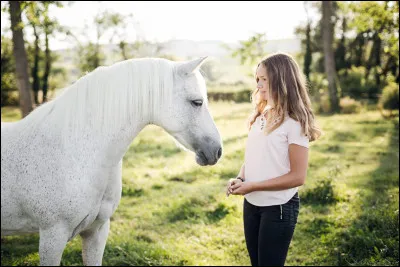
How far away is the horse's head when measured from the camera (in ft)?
7.38

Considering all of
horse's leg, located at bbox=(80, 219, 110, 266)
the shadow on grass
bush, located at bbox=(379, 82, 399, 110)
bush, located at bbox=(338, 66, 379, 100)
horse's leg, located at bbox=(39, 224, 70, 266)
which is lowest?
bush, located at bbox=(338, 66, 379, 100)

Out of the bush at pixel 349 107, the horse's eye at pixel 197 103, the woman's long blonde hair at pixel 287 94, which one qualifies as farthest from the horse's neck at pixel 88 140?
the bush at pixel 349 107

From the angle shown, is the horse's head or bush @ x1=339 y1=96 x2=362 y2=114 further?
bush @ x1=339 y1=96 x2=362 y2=114

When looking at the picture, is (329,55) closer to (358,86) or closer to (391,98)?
(391,98)

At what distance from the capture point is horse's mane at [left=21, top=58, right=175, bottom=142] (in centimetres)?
223

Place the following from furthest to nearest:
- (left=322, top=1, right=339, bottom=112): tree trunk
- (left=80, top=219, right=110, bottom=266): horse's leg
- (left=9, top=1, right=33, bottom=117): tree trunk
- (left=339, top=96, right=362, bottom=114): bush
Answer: (left=322, top=1, right=339, bottom=112): tree trunk < (left=339, top=96, right=362, bottom=114): bush < (left=9, top=1, right=33, bottom=117): tree trunk < (left=80, top=219, right=110, bottom=266): horse's leg

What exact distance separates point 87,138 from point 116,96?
Result: 34 cm

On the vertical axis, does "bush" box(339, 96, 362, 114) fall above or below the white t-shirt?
below

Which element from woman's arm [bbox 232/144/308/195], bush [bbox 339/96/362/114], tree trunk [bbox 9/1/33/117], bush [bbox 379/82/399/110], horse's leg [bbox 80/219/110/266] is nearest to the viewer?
woman's arm [bbox 232/144/308/195]

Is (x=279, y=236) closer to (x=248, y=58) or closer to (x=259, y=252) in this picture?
(x=259, y=252)

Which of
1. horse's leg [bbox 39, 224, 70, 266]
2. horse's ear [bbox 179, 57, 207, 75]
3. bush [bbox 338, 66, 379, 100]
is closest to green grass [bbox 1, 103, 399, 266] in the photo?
horse's leg [bbox 39, 224, 70, 266]

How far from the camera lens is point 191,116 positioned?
7.44ft

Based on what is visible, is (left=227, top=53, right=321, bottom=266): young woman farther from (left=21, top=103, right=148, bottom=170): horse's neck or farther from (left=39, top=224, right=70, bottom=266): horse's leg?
(left=39, top=224, right=70, bottom=266): horse's leg

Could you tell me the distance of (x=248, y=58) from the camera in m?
18.2
